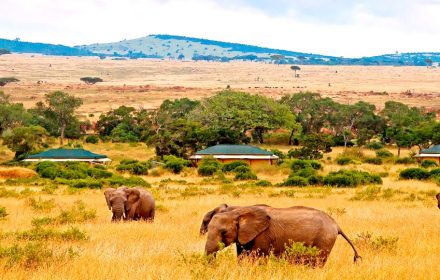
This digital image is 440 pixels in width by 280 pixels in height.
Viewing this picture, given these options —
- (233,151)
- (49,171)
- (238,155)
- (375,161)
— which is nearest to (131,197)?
(49,171)

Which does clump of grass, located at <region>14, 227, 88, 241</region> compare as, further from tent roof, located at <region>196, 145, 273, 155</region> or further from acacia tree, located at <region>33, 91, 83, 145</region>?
acacia tree, located at <region>33, 91, 83, 145</region>

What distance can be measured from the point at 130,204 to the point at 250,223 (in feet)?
31.7

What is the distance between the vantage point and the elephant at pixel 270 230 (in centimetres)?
1015

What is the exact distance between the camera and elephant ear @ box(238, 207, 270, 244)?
33.6 feet

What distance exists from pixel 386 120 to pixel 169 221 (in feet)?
275

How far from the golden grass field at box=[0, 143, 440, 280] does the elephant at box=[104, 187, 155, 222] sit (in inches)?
19.2

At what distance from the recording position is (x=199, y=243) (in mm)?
14531

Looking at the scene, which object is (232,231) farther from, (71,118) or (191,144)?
(71,118)

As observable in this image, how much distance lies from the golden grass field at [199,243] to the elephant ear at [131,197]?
77 cm

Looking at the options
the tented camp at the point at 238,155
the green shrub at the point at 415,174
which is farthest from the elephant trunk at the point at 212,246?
the tented camp at the point at 238,155

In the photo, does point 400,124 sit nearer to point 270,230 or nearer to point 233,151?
point 233,151

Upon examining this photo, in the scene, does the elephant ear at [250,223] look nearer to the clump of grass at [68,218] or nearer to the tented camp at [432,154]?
the clump of grass at [68,218]

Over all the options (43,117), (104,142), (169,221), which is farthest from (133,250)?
(43,117)

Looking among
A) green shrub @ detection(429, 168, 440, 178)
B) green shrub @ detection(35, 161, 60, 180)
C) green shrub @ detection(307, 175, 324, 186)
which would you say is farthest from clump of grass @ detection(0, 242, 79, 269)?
green shrub @ detection(429, 168, 440, 178)
